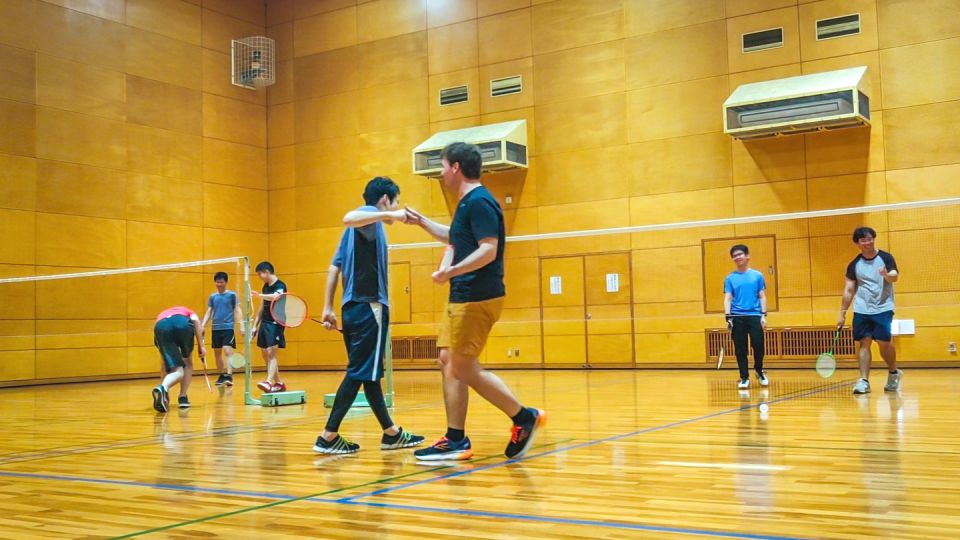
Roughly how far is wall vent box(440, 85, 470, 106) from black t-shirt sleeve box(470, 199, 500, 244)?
43.9 feet

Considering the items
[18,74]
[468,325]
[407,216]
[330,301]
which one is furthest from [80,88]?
[468,325]

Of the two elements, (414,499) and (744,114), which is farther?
(744,114)

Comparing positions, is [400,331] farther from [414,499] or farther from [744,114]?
[414,499]

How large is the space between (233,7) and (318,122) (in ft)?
10.2

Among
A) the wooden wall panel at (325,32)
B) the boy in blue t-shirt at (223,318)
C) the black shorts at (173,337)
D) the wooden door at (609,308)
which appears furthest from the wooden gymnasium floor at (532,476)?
the wooden wall panel at (325,32)

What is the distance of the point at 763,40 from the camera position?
1538cm

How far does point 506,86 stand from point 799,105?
580cm

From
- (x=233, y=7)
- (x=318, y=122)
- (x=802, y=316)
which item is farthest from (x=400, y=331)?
(x=233, y=7)

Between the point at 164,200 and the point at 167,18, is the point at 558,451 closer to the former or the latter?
the point at 164,200

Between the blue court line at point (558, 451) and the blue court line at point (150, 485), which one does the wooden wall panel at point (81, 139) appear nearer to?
the blue court line at point (150, 485)

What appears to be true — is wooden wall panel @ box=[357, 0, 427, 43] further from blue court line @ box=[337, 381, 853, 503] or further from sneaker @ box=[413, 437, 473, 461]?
sneaker @ box=[413, 437, 473, 461]

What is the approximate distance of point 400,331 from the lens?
17.1 m

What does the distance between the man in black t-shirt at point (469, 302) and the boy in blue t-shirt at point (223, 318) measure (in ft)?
27.6

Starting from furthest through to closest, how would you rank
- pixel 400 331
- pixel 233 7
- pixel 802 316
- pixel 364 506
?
pixel 233 7, pixel 400 331, pixel 802 316, pixel 364 506
